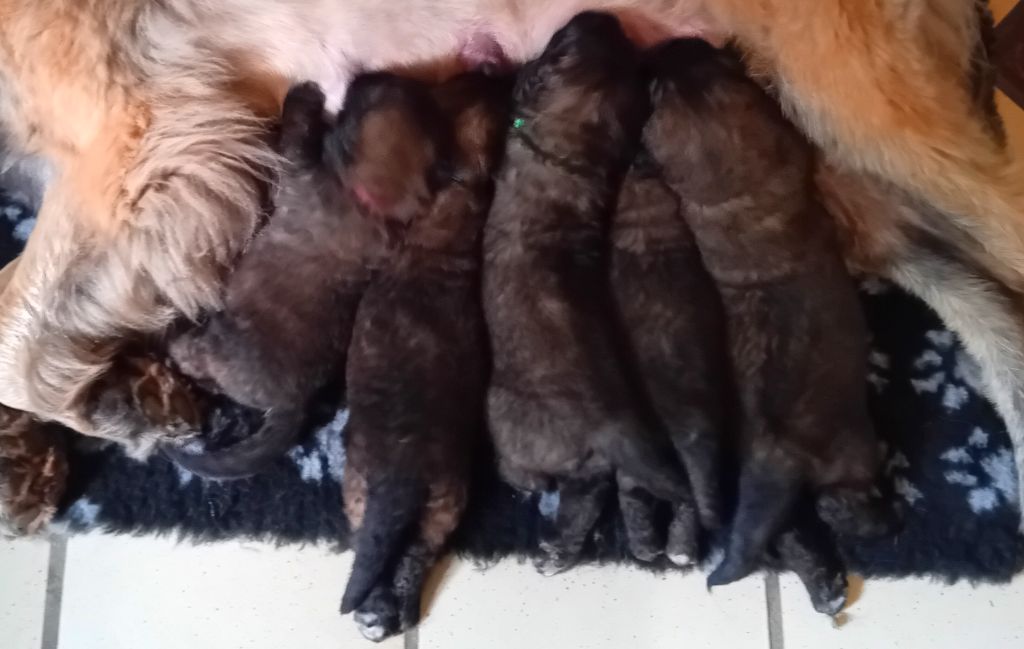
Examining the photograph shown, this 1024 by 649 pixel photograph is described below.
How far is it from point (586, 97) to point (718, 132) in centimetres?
21

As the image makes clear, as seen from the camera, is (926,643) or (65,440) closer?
(926,643)

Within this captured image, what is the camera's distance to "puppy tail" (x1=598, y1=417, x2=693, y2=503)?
151cm

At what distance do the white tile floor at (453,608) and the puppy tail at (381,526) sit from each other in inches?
5.5

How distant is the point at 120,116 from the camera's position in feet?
5.24

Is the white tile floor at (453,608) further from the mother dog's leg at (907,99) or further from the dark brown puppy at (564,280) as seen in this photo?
the mother dog's leg at (907,99)

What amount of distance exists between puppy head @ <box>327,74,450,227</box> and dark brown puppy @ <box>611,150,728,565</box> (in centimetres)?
31

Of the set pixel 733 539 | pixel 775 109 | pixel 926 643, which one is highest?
pixel 775 109

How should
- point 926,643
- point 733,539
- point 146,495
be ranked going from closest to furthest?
point 733,539 < point 926,643 < point 146,495

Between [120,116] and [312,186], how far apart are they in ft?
1.00

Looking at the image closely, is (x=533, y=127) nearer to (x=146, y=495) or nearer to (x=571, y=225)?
(x=571, y=225)

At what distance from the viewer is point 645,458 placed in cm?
151

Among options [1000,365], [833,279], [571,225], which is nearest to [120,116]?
[571,225]

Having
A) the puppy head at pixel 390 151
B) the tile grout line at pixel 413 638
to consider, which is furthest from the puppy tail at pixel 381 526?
the puppy head at pixel 390 151

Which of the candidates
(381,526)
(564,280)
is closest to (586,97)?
(564,280)
